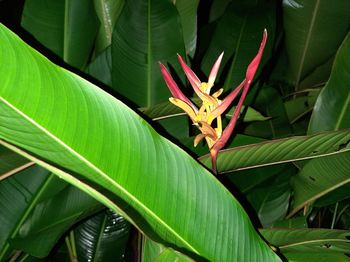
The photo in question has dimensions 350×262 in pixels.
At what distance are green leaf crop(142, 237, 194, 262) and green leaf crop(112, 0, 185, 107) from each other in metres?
0.53

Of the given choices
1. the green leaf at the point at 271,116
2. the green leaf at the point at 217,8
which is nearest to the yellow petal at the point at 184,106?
the green leaf at the point at 271,116

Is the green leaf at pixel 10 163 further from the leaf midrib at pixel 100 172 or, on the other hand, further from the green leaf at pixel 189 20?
the green leaf at pixel 189 20

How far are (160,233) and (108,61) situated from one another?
636mm

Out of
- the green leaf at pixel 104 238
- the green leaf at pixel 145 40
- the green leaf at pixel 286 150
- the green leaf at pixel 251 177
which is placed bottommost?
the green leaf at pixel 104 238

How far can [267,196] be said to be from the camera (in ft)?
3.18

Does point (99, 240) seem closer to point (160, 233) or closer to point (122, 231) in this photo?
point (122, 231)

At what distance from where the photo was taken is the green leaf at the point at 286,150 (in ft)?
2.07

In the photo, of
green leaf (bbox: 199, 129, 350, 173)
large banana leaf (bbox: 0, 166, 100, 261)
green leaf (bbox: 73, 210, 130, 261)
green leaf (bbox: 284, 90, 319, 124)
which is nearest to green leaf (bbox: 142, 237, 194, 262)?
green leaf (bbox: 199, 129, 350, 173)

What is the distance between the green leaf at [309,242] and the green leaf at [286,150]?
0.11m

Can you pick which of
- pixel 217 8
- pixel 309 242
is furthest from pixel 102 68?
pixel 217 8

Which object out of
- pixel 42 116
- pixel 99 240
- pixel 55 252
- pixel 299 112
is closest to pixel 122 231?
pixel 99 240

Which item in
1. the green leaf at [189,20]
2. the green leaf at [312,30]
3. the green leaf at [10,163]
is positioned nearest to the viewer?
the green leaf at [10,163]

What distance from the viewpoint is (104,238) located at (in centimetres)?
105

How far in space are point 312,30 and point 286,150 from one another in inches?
29.4
